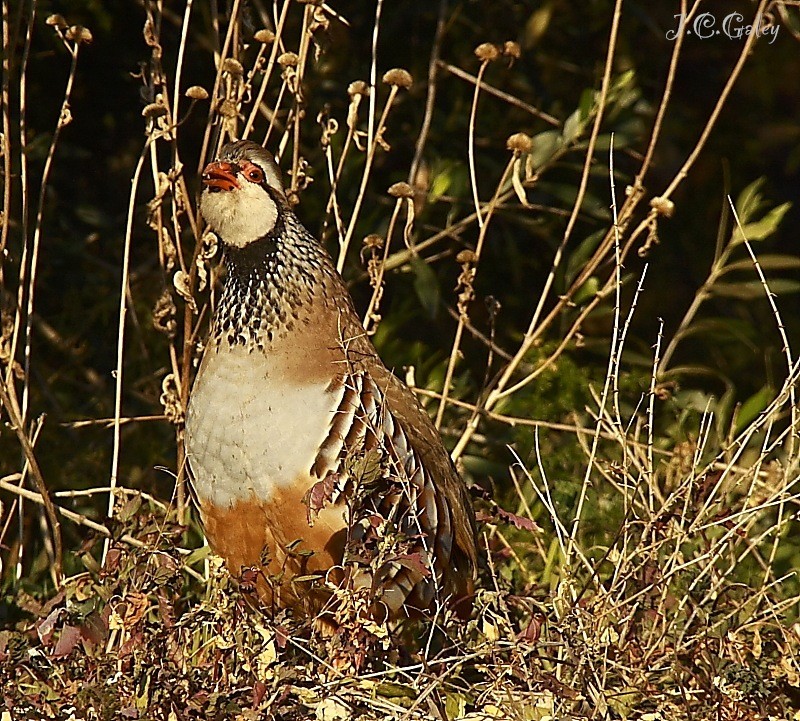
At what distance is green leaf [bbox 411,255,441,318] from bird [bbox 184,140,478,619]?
1015mm

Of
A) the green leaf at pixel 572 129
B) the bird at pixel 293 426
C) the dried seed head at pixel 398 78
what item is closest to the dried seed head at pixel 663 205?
the dried seed head at pixel 398 78

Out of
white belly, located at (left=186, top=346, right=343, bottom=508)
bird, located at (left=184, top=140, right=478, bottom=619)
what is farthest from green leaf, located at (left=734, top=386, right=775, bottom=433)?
white belly, located at (left=186, top=346, right=343, bottom=508)

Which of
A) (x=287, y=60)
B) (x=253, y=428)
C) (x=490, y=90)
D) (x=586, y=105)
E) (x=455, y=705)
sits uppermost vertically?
(x=287, y=60)

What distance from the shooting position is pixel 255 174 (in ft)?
10.9

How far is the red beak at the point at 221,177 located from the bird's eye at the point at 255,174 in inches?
1.5

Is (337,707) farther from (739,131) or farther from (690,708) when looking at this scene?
(739,131)

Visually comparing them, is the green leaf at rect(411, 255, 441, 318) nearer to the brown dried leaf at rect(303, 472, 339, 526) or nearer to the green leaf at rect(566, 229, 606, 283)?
the green leaf at rect(566, 229, 606, 283)

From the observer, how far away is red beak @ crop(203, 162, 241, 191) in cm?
327

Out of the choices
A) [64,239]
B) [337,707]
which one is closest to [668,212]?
[337,707]

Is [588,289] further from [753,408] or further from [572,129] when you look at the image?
[753,408]

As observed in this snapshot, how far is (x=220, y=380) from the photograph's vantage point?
10.8ft

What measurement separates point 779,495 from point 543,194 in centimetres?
271

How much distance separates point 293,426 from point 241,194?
22.8 inches

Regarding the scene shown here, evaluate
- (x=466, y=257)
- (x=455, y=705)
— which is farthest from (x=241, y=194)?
(x=455, y=705)
